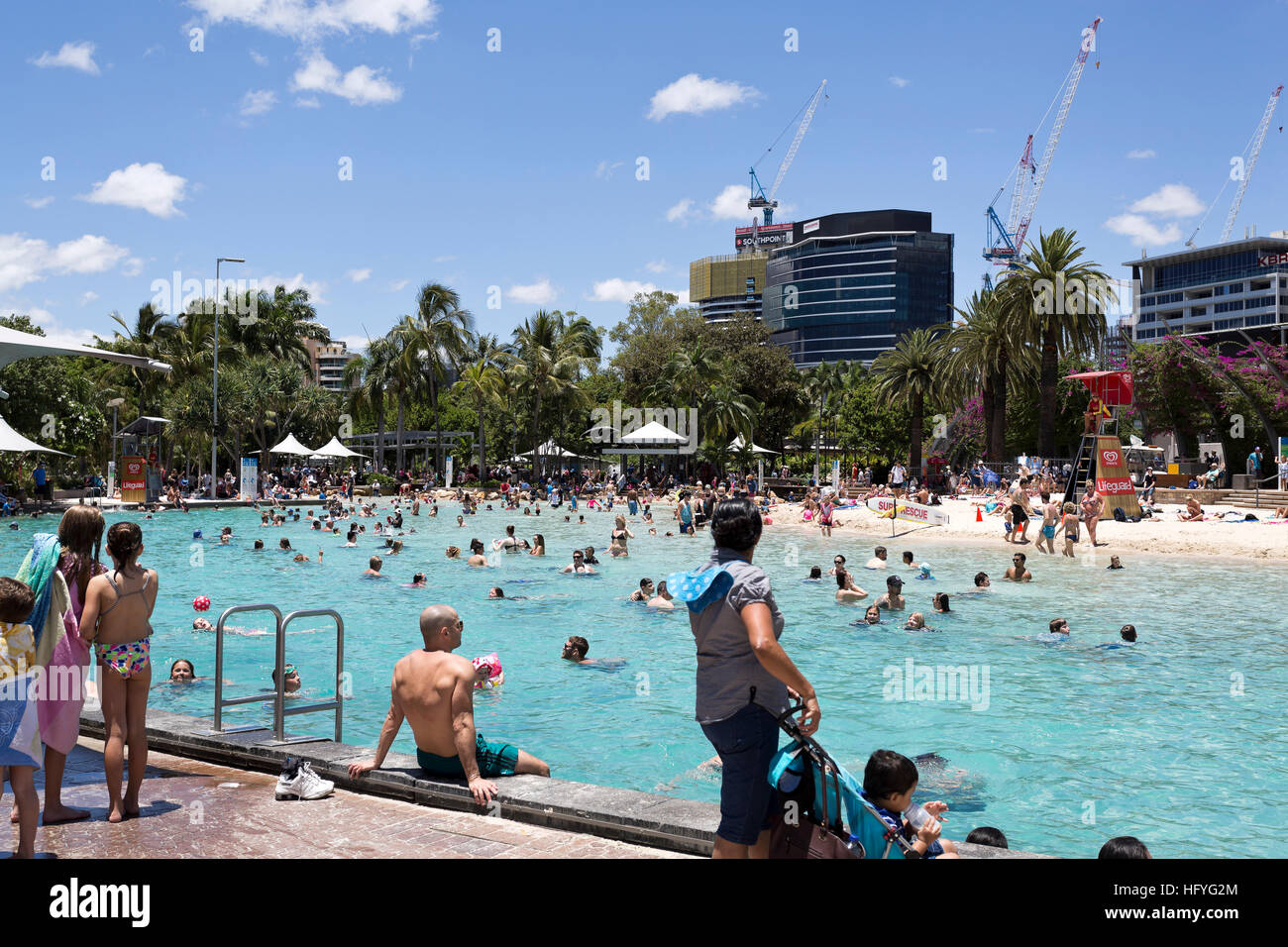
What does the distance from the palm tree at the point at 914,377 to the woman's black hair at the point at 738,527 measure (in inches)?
1839

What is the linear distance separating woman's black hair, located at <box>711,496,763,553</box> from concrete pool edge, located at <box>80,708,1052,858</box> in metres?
1.61

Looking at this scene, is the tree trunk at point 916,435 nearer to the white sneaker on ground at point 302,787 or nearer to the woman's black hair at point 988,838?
the woman's black hair at point 988,838

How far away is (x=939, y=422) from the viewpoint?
64.0 metres

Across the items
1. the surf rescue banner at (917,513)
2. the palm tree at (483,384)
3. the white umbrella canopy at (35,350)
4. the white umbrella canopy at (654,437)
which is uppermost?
the palm tree at (483,384)

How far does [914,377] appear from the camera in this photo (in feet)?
163

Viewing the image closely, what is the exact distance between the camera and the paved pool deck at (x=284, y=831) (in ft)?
14.8

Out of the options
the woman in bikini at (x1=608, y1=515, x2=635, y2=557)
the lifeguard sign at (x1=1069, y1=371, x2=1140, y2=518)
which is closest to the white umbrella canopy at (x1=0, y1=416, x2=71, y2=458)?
the woman in bikini at (x1=608, y1=515, x2=635, y2=557)

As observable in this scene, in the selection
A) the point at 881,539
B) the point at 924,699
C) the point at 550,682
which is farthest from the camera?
the point at 881,539

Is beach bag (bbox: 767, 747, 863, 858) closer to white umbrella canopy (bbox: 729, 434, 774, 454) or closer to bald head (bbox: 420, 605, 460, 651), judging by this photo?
bald head (bbox: 420, 605, 460, 651)

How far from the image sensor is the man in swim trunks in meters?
5.17

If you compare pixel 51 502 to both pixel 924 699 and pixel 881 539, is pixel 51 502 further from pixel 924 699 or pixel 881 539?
pixel 924 699

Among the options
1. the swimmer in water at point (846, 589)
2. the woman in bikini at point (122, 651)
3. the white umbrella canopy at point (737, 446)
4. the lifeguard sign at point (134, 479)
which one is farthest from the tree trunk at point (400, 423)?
the woman in bikini at point (122, 651)

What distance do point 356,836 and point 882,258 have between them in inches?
5894
